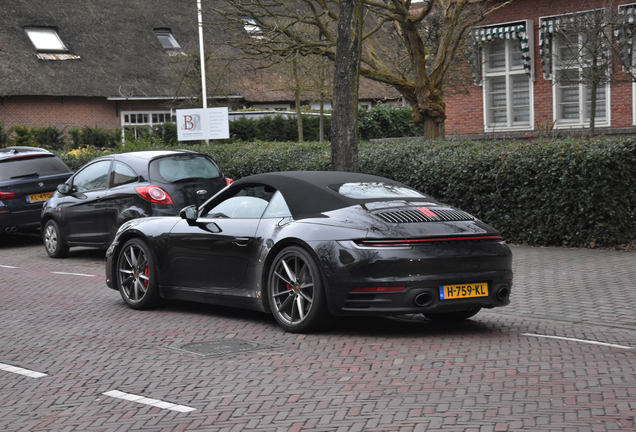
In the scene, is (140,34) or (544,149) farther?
(140,34)

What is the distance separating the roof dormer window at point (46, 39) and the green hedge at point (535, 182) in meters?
29.1

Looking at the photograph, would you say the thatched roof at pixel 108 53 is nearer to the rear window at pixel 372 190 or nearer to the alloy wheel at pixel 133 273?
the alloy wheel at pixel 133 273

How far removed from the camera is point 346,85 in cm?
1248

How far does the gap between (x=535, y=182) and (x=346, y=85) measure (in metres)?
3.16

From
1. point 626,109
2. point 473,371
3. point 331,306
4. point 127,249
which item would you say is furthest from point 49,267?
point 626,109

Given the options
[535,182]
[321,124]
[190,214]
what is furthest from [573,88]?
[190,214]

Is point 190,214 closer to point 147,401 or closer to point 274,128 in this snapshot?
point 147,401

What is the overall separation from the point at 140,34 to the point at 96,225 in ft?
105

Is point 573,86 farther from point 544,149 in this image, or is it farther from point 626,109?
point 544,149

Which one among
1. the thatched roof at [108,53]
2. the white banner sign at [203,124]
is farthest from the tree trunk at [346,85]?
the thatched roof at [108,53]

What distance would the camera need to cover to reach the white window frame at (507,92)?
22.3 meters

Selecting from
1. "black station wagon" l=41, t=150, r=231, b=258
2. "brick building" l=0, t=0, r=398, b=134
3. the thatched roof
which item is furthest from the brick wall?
"black station wagon" l=41, t=150, r=231, b=258

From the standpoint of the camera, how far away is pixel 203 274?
776 cm

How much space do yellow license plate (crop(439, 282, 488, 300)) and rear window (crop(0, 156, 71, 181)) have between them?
37.0 feet
